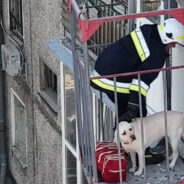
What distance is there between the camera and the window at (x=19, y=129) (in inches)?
473

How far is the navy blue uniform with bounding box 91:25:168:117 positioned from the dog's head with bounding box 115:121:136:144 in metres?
0.15

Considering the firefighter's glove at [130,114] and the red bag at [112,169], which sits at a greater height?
the firefighter's glove at [130,114]

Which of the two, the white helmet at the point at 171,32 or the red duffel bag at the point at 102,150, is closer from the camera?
the white helmet at the point at 171,32

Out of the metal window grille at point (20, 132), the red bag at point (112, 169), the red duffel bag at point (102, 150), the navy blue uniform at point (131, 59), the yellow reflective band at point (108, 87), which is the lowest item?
the metal window grille at point (20, 132)

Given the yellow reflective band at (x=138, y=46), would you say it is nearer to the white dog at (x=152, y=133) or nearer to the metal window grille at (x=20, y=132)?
the white dog at (x=152, y=133)

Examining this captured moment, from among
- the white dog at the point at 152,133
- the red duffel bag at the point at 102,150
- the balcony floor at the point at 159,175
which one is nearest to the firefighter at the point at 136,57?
the white dog at the point at 152,133

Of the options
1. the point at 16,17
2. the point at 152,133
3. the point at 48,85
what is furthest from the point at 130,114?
the point at 16,17

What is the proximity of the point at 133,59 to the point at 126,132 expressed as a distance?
1.50 ft

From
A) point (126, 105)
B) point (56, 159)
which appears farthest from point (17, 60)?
point (126, 105)

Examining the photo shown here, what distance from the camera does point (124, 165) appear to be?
5086mm

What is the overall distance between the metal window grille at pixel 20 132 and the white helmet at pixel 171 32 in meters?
7.00

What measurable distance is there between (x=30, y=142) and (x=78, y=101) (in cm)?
641

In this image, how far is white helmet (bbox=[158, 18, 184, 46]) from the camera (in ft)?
16.2

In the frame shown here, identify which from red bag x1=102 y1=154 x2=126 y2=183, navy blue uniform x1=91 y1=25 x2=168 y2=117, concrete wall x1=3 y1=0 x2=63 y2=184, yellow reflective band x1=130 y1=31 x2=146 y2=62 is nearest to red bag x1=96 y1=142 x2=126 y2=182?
red bag x1=102 y1=154 x2=126 y2=183
